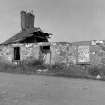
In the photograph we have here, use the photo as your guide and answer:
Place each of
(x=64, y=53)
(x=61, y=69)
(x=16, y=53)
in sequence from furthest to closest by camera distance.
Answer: (x=16, y=53) < (x=64, y=53) < (x=61, y=69)

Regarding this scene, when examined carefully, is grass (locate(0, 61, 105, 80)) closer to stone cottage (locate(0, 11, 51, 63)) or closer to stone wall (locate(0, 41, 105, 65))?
stone wall (locate(0, 41, 105, 65))

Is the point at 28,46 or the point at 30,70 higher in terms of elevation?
the point at 28,46

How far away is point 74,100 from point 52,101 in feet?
2.67

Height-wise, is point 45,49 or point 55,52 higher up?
point 45,49

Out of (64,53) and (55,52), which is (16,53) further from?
(64,53)

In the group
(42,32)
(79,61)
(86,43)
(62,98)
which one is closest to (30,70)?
(79,61)

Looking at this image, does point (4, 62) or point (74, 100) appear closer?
point (74, 100)

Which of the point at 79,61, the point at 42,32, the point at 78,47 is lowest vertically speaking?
the point at 79,61

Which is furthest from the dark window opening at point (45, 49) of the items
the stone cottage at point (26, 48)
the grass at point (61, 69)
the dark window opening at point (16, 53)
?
the dark window opening at point (16, 53)

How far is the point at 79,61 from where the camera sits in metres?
15.7

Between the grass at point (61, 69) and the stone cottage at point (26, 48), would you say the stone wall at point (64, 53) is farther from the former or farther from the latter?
the grass at point (61, 69)

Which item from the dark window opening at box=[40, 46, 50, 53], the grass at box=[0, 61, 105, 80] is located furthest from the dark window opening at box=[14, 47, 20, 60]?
the dark window opening at box=[40, 46, 50, 53]

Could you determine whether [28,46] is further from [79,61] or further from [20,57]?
[79,61]

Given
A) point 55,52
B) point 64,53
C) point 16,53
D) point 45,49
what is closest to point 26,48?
point 16,53
